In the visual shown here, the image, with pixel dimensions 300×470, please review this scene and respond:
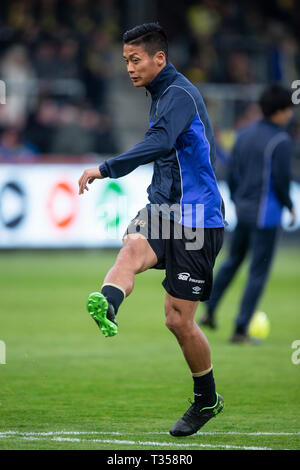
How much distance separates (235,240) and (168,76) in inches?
165

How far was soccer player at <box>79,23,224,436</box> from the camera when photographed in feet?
18.6

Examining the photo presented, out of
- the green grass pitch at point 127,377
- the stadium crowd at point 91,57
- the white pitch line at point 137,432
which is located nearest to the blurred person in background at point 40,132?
the stadium crowd at point 91,57

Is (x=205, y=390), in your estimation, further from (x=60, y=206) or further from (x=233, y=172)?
(x=60, y=206)

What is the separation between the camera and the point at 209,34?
22.0 m

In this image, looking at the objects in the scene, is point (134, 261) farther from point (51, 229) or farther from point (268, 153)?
point (51, 229)

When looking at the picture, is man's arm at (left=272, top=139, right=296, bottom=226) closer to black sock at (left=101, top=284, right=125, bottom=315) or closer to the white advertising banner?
black sock at (left=101, top=284, right=125, bottom=315)

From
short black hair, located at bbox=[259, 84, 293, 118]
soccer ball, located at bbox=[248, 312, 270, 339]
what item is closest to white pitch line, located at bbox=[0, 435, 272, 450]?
soccer ball, located at bbox=[248, 312, 270, 339]

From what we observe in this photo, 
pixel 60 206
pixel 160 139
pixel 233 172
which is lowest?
pixel 60 206

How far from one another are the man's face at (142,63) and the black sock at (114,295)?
1344 mm

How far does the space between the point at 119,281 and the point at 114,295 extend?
141 mm

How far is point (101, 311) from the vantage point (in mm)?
5070

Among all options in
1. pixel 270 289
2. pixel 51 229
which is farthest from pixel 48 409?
pixel 51 229

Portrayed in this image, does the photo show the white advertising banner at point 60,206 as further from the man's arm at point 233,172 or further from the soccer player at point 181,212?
the soccer player at point 181,212

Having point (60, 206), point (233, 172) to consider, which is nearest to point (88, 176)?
point (233, 172)
